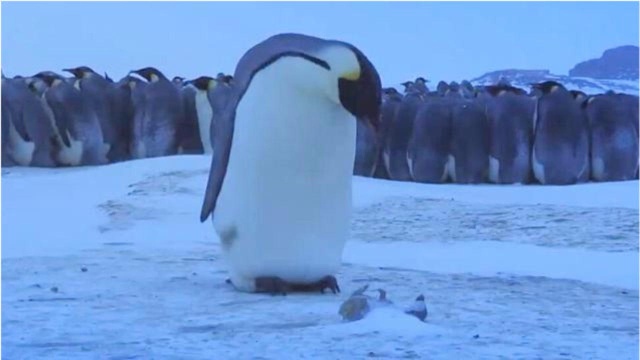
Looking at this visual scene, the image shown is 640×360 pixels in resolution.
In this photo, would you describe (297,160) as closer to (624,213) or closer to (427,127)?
(624,213)

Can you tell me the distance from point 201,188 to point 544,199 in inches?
95.5

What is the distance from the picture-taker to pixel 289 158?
4.24 m

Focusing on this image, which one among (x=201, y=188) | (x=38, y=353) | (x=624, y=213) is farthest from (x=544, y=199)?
(x=38, y=353)

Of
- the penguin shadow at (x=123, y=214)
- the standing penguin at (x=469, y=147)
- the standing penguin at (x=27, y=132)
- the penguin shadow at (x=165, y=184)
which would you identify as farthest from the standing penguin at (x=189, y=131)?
the penguin shadow at (x=123, y=214)

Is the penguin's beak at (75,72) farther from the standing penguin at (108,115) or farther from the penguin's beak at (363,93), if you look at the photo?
the penguin's beak at (363,93)

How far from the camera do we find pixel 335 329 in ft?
11.5

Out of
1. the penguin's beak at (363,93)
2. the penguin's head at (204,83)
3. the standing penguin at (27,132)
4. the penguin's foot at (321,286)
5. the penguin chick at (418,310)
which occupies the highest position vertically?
the penguin's beak at (363,93)

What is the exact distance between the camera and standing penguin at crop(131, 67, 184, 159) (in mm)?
13883

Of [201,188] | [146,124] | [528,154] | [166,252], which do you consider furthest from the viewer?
[146,124]

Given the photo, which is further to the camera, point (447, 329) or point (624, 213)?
point (624, 213)

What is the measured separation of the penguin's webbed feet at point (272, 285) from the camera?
14.5 ft

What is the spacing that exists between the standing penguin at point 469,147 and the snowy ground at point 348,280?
3324 mm

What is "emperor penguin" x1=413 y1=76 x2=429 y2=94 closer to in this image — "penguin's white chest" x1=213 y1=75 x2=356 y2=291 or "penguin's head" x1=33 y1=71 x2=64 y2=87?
"penguin's head" x1=33 y1=71 x2=64 y2=87

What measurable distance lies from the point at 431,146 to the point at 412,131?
35 cm
